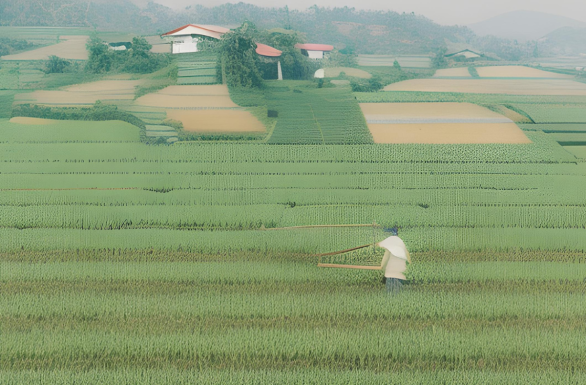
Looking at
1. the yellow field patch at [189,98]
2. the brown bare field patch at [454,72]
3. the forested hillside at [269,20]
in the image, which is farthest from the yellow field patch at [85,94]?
the brown bare field patch at [454,72]

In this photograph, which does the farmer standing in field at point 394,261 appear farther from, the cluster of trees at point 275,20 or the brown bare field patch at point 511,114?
the cluster of trees at point 275,20

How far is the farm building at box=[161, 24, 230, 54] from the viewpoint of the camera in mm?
10832

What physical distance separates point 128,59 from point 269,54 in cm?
316

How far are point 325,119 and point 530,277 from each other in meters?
5.22

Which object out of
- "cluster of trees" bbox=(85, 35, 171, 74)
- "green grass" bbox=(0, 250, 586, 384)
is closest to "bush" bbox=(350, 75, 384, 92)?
"cluster of trees" bbox=(85, 35, 171, 74)

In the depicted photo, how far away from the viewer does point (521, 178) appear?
28.0 feet

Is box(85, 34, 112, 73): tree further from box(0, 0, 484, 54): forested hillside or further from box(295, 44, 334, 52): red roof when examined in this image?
box(295, 44, 334, 52): red roof

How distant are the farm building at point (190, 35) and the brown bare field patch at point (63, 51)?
1968mm

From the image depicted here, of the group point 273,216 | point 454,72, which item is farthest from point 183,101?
point 454,72

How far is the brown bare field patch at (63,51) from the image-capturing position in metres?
11.3

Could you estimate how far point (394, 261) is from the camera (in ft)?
18.3

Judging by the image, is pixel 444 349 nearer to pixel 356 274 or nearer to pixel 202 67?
pixel 356 274

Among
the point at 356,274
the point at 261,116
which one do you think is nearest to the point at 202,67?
the point at 261,116

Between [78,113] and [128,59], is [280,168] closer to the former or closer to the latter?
[78,113]
